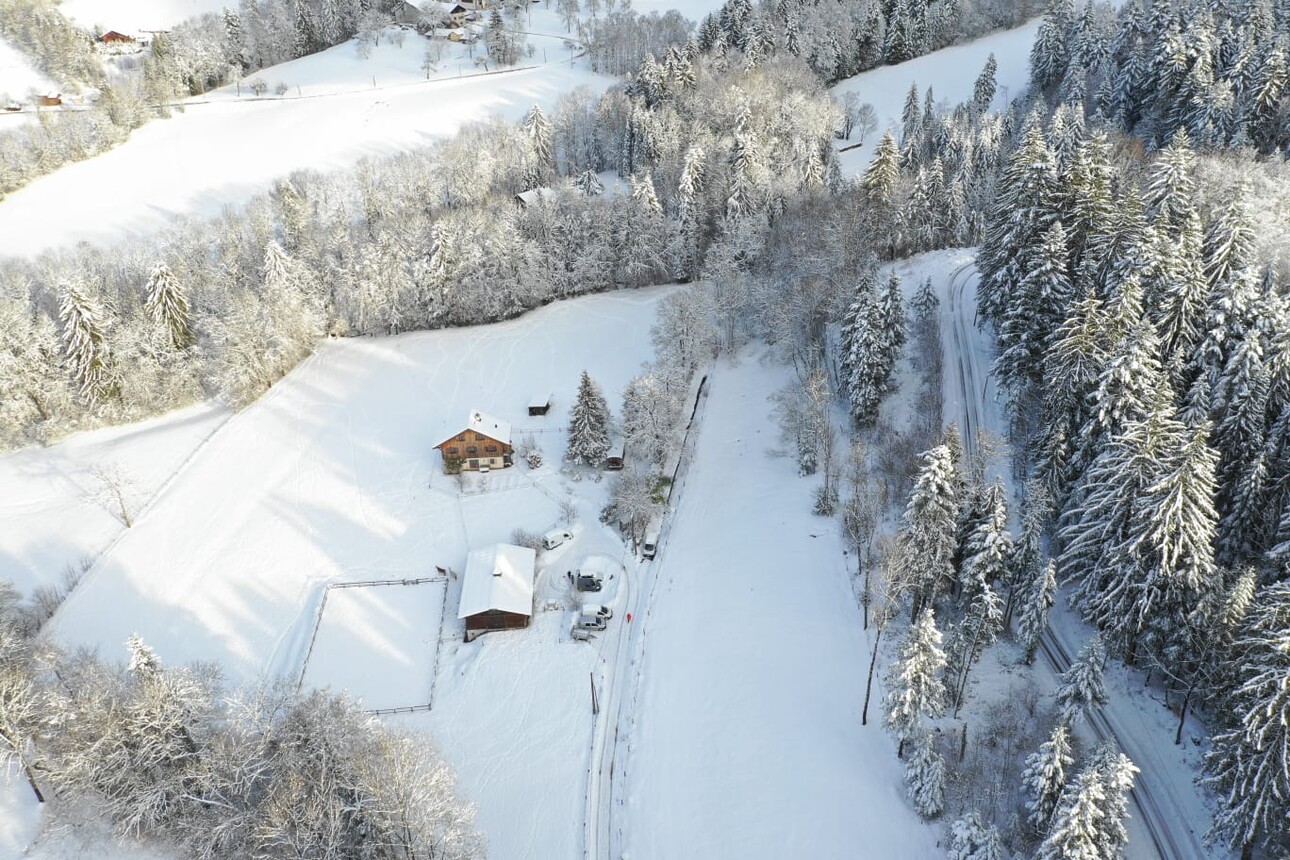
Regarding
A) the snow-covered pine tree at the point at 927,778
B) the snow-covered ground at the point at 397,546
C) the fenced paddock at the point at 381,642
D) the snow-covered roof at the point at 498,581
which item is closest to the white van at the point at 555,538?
the snow-covered ground at the point at 397,546

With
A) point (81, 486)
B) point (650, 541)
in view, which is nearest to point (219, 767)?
point (650, 541)

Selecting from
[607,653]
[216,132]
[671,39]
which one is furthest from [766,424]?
[216,132]

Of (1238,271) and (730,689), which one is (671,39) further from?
(730,689)

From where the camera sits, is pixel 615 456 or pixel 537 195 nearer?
pixel 615 456

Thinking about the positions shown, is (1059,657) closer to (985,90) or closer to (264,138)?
(985,90)

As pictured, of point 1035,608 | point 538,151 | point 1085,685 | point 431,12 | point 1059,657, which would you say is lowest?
point 1059,657

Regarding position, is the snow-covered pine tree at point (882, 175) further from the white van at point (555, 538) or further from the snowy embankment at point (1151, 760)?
the white van at point (555, 538)
